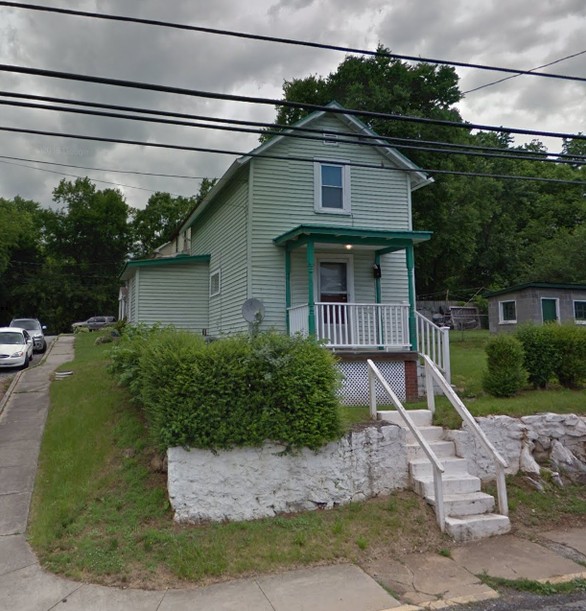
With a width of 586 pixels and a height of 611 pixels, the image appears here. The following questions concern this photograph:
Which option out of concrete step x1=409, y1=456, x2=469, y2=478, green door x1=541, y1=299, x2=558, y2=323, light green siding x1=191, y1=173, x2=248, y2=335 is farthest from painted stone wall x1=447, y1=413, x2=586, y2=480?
green door x1=541, y1=299, x2=558, y2=323

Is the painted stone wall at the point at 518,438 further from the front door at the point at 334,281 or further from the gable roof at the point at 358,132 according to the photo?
the gable roof at the point at 358,132

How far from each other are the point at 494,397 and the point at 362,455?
3.64 metres

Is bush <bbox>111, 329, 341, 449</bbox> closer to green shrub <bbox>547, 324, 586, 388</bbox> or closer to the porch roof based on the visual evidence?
the porch roof

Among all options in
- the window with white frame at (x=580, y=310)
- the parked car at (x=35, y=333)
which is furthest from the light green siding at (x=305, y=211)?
the parked car at (x=35, y=333)

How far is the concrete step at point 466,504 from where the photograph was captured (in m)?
5.82

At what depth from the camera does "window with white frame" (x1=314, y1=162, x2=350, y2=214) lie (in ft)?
42.2

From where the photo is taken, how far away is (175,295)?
15477 mm

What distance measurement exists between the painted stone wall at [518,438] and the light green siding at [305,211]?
230 inches

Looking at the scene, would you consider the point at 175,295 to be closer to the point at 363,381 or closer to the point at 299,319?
the point at 299,319

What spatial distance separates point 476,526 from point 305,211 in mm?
8729

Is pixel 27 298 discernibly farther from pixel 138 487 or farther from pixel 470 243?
pixel 138 487

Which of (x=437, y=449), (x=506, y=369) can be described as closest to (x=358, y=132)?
(x=506, y=369)

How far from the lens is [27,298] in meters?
45.5

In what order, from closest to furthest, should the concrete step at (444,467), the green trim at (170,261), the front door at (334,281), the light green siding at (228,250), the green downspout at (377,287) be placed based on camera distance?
1. the concrete step at (444,467)
2. the light green siding at (228,250)
3. the front door at (334,281)
4. the green downspout at (377,287)
5. the green trim at (170,261)
